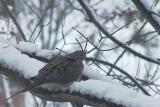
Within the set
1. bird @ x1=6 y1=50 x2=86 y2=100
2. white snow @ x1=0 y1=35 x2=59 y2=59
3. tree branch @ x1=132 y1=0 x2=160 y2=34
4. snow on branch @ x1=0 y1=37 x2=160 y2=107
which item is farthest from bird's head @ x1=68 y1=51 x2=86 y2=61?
tree branch @ x1=132 y1=0 x2=160 y2=34

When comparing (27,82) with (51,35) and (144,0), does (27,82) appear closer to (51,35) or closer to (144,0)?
(144,0)

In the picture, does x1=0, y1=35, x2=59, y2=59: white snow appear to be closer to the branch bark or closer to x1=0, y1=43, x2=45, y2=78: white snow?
x1=0, y1=43, x2=45, y2=78: white snow

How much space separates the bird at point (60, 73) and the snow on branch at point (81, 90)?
6 centimetres

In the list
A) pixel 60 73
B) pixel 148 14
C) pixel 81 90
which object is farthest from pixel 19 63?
pixel 148 14

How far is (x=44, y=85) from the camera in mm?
3041

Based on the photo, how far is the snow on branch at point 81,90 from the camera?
2.65m

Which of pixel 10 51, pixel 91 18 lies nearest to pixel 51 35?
pixel 91 18

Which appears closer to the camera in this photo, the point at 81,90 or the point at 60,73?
the point at 81,90

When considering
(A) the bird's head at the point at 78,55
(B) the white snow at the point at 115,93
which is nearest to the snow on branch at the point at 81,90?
(B) the white snow at the point at 115,93

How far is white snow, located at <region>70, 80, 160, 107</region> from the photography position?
2.60 m

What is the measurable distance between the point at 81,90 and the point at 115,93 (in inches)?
8.7

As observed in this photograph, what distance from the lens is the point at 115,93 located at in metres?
2.73

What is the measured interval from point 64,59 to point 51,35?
1146 cm

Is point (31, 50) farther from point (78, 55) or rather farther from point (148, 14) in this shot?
point (148, 14)
